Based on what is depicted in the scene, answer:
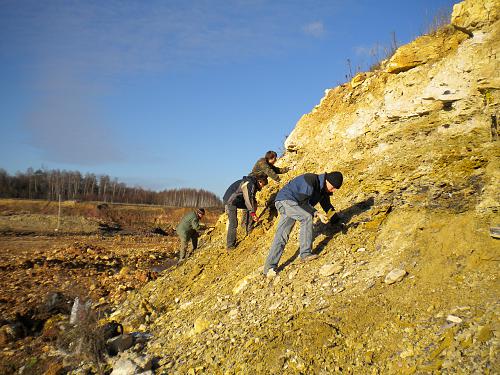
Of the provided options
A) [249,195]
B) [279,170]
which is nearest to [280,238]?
[249,195]

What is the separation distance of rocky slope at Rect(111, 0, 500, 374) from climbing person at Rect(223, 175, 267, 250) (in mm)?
317

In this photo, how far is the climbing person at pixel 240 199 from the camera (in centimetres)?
783

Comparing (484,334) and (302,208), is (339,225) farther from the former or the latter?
(484,334)

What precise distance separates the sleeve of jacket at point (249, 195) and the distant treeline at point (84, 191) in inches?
2461

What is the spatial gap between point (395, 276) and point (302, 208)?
67.3 inches

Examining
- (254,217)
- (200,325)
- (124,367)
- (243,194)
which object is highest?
(243,194)

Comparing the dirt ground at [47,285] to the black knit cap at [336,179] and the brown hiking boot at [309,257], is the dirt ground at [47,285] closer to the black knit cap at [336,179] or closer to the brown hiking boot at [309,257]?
the brown hiking boot at [309,257]

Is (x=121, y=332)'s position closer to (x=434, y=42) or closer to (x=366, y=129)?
(x=366, y=129)

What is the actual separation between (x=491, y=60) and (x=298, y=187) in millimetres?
3550

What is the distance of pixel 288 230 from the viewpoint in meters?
5.87

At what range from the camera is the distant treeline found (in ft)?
218

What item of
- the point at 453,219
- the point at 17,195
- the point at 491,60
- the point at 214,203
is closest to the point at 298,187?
the point at 453,219

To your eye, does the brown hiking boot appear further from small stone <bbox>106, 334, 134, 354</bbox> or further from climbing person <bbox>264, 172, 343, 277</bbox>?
small stone <bbox>106, 334, 134, 354</bbox>

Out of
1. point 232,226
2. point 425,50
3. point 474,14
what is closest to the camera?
point 474,14
